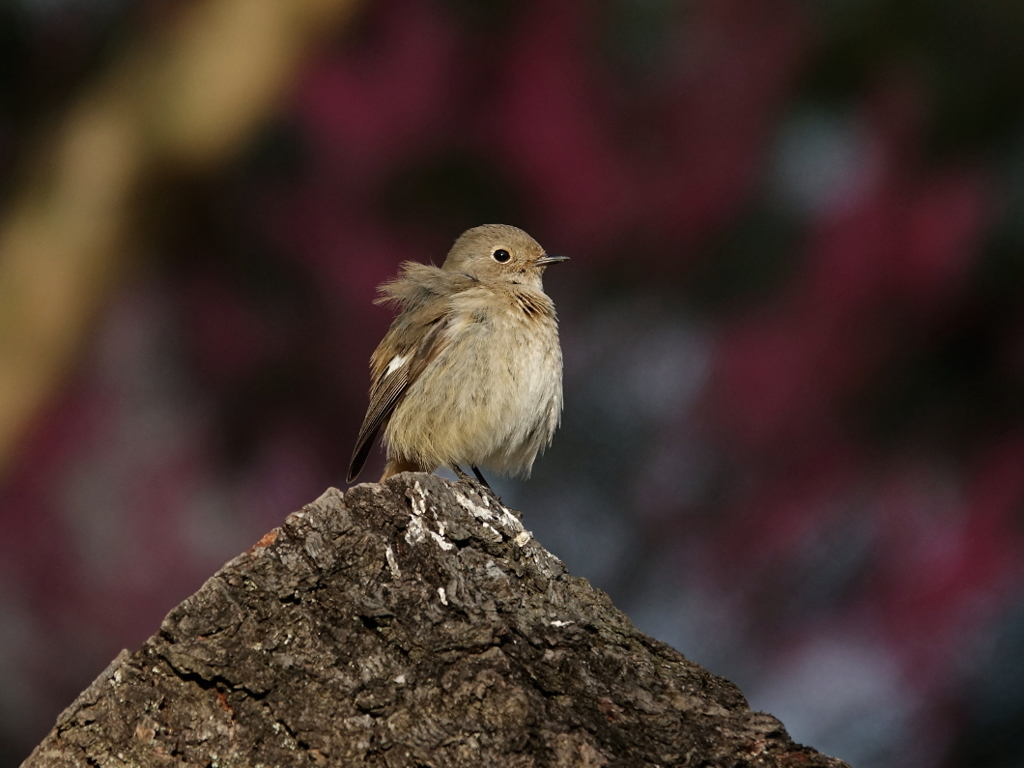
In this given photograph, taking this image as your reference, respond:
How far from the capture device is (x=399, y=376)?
498cm

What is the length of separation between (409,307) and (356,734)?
3125mm

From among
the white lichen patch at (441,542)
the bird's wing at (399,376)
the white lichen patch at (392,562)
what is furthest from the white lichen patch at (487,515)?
the bird's wing at (399,376)

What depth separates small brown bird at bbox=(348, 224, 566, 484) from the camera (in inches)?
188

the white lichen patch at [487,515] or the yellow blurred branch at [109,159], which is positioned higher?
the yellow blurred branch at [109,159]

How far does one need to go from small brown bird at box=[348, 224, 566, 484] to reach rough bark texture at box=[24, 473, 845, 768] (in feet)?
6.69

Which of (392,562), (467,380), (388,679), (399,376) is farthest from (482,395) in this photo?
(388,679)

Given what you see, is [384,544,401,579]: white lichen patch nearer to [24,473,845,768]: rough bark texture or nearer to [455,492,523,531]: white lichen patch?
[24,473,845,768]: rough bark texture

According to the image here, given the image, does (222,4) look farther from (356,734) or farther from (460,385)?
(356,734)

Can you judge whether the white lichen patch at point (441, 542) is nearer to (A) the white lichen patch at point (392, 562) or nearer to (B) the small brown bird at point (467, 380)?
(A) the white lichen patch at point (392, 562)

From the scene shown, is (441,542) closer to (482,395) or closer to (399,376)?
(482,395)

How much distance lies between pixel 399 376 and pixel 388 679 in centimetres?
265

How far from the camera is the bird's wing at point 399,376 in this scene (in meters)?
4.91

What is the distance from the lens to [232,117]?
695 centimetres

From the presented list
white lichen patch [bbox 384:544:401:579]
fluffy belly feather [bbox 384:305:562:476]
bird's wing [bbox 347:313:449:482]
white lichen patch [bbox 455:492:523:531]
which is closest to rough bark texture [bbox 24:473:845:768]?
white lichen patch [bbox 384:544:401:579]
